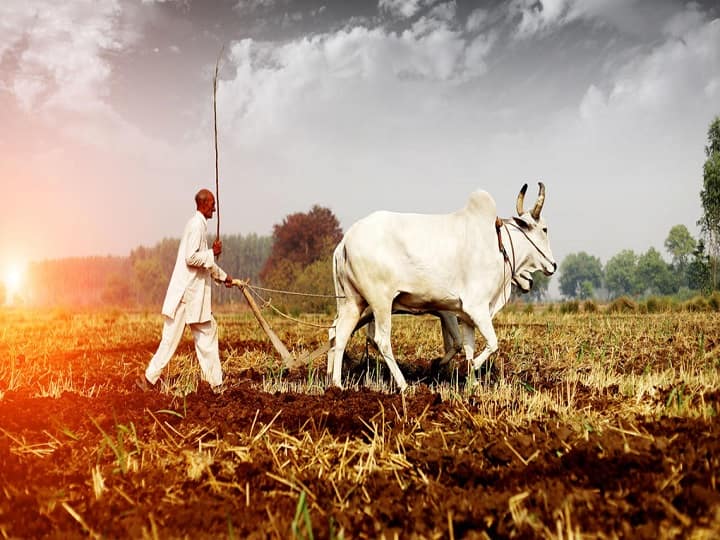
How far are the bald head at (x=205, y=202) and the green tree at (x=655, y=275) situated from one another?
8852 cm

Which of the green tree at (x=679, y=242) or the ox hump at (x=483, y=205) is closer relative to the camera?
the ox hump at (x=483, y=205)

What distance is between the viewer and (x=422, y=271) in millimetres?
5680

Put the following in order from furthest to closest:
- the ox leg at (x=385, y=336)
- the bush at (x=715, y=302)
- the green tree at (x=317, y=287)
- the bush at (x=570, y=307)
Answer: the green tree at (x=317, y=287), the bush at (x=570, y=307), the bush at (x=715, y=302), the ox leg at (x=385, y=336)

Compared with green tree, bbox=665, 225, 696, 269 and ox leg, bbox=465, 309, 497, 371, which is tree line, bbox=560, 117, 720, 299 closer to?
green tree, bbox=665, 225, 696, 269

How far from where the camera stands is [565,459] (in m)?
3.01

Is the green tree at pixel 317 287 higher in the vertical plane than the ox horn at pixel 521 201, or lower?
lower

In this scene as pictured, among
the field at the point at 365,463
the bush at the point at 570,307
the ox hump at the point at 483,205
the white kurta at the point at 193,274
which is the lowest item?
the field at the point at 365,463

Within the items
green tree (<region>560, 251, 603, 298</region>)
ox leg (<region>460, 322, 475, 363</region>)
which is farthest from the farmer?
green tree (<region>560, 251, 603, 298</region>)

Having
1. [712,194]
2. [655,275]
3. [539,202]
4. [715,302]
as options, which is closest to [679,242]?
[655,275]

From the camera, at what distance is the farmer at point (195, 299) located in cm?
569

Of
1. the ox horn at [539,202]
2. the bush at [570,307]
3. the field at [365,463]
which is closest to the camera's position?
the field at [365,463]

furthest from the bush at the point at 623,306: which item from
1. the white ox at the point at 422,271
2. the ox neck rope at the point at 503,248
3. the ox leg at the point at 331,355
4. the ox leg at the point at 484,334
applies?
the ox leg at the point at 331,355

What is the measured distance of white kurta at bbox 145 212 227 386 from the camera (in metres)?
5.69

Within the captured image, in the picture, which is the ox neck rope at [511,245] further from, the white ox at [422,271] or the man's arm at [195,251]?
A: the man's arm at [195,251]
